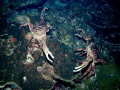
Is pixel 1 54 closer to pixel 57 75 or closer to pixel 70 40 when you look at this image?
pixel 57 75

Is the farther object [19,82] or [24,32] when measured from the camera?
[24,32]

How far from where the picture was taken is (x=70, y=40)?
6090mm

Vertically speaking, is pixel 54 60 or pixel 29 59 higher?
pixel 29 59

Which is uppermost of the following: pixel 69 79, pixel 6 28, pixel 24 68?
pixel 6 28

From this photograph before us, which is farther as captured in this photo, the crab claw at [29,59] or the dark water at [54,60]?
the crab claw at [29,59]

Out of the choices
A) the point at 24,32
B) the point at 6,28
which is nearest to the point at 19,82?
the point at 24,32

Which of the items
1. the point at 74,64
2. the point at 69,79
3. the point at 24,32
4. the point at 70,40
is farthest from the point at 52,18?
the point at 69,79

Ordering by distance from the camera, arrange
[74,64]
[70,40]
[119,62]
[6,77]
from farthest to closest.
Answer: [70,40], [119,62], [74,64], [6,77]

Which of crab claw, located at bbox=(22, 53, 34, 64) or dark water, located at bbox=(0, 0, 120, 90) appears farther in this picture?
crab claw, located at bbox=(22, 53, 34, 64)

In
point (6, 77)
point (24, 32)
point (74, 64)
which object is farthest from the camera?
point (24, 32)

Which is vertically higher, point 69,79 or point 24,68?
point 24,68

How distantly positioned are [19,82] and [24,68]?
21.7 inches

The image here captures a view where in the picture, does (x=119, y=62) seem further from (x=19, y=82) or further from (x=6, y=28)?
(x=6, y=28)

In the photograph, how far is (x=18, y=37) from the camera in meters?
4.73
